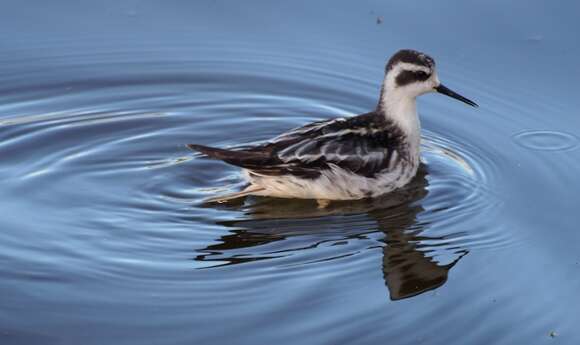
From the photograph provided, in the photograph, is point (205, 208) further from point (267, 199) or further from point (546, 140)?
point (546, 140)

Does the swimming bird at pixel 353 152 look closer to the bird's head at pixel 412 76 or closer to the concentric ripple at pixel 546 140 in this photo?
the bird's head at pixel 412 76

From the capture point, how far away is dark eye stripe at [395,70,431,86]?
1079 centimetres

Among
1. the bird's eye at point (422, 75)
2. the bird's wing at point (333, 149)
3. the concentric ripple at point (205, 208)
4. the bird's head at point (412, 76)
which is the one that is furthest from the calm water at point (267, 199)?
the bird's eye at point (422, 75)

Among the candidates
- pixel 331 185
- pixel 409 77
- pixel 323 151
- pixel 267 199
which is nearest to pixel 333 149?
pixel 323 151

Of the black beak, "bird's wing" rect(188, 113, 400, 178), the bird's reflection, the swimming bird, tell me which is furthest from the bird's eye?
the bird's reflection

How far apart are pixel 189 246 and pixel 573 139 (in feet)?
12.9

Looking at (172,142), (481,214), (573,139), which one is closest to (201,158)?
(172,142)

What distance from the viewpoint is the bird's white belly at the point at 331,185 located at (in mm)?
10250

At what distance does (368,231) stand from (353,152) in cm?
100

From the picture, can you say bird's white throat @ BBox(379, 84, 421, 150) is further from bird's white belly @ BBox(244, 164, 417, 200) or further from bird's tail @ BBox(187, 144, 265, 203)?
bird's tail @ BBox(187, 144, 265, 203)

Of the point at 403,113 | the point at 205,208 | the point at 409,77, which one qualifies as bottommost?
the point at 205,208

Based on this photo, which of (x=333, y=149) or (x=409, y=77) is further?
(x=409, y=77)

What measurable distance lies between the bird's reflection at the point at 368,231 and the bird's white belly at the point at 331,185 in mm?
77

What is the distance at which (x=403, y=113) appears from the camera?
35.8 ft
